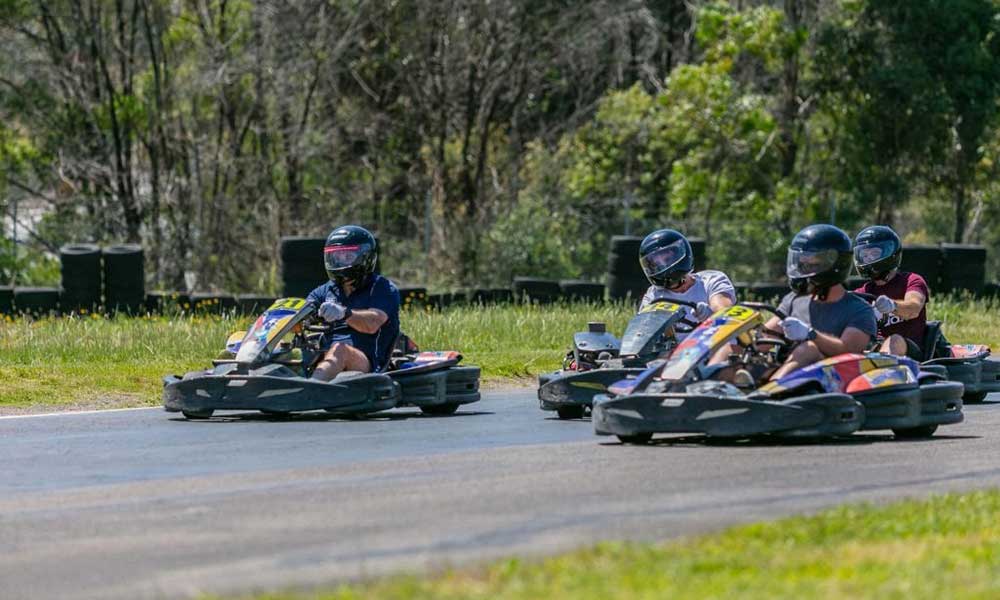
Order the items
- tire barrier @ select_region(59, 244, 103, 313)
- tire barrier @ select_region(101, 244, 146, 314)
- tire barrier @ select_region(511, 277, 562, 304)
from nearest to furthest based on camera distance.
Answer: tire barrier @ select_region(59, 244, 103, 313), tire barrier @ select_region(101, 244, 146, 314), tire barrier @ select_region(511, 277, 562, 304)

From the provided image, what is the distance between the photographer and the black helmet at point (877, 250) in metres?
13.8

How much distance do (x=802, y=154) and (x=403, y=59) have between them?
8485 mm

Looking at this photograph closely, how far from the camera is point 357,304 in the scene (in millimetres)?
13344

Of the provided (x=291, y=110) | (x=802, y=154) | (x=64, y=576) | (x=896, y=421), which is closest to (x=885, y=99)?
(x=802, y=154)

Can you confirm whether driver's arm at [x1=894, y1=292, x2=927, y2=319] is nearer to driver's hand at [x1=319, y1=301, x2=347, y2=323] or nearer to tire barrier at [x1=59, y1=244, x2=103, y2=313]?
driver's hand at [x1=319, y1=301, x2=347, y2=323]

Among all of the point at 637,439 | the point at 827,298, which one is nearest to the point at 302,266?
the point at 827,298

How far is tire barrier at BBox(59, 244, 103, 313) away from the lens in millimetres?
21797

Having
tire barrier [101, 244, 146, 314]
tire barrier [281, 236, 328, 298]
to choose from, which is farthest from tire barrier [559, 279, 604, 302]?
tire barrier [101, 244, 146, 314]

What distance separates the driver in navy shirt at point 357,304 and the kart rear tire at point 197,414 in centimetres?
85

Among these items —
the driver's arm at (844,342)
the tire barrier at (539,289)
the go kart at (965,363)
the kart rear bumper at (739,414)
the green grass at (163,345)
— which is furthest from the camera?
the tire barrier at (539,289)

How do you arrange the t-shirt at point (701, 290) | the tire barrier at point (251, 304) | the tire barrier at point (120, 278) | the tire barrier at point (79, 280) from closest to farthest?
the t-shirt at point (701, 290), the tire barrier at point (79, 280), the tire barrier at point (120, 278), the tire barrier at point (251, 304)

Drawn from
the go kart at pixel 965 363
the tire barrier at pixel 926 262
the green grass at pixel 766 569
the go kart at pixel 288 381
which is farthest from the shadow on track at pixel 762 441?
the tire barrier at pixel 926 262

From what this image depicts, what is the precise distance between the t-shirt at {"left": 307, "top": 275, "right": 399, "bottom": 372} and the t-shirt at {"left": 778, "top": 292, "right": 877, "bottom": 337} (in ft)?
10.3

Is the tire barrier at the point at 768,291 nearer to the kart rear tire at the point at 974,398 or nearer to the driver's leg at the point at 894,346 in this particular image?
the kart rear tire at the point at 974,398
